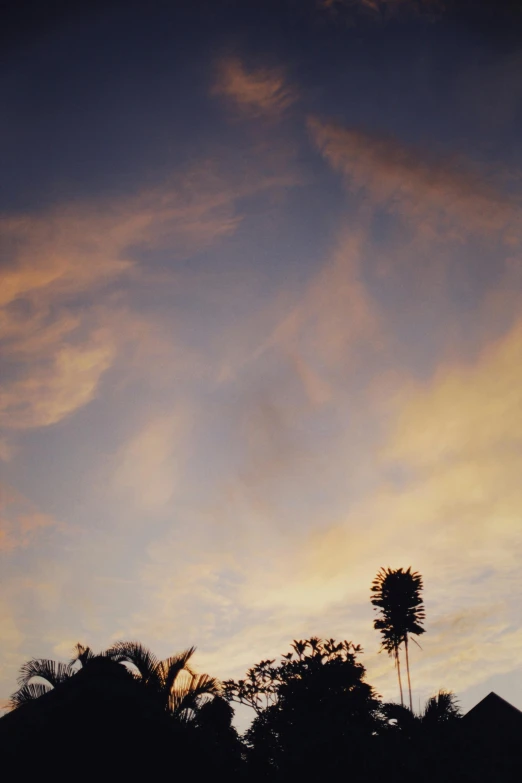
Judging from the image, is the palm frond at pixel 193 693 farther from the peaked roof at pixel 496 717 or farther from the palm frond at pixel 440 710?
the peaked roof at pixel 496 717

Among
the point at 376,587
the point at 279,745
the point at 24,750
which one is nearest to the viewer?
the point at 24,750

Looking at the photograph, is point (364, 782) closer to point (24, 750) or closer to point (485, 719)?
point (24, 750)

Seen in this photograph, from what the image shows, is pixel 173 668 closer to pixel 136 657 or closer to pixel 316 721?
pixel 136 657

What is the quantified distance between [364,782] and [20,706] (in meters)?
11.2

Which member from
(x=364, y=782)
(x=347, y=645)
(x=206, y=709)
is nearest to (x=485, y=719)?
(x=347, y=645)

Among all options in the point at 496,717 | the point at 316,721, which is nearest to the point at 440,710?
the point at 316,721

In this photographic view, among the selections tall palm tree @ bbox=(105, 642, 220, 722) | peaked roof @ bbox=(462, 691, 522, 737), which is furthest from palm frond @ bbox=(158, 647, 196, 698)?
peaked roof @ bbox=(462, 691, 522, 737)

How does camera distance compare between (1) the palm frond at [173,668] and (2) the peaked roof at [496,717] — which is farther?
(2) the peaked roof at [496,717]

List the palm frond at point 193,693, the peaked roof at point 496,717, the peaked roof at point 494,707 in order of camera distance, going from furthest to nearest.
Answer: the peaked roof at point 494,707 → the peaked roof at point 496,717 → the palm frond at point 193,693

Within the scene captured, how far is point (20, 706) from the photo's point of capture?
14500mm

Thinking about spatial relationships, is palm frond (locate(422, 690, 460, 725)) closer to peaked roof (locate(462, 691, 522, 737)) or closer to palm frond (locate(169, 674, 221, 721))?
palm frond (locate(169, 674, 221, 721))

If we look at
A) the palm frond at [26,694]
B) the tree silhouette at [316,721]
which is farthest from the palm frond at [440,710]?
the palm frond at [26,694]

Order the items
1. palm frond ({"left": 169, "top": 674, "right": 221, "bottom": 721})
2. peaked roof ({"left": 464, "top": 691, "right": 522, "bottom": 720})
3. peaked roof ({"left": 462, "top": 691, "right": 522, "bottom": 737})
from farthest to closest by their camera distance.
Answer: peaked roof ({"left": 464, "top": 691, "right": 522, "bottom": 720}) < peaked roof ({"left": 462, "top": 691, "right": 522, "bottom": 737}) < palm frond ({"left": 169, "top": 674, "right": 221, "bottom": 721})

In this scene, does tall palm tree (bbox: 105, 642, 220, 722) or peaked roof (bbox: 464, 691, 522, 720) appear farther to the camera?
peaked roof (bbox: 464, 691, 522, 720)
